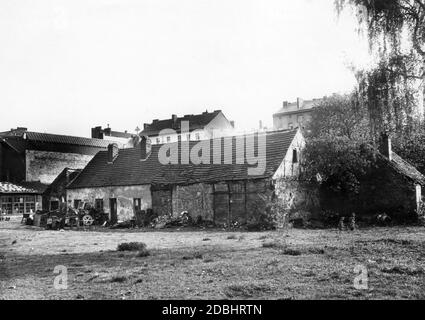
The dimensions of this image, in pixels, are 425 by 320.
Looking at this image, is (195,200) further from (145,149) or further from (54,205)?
(54,205)

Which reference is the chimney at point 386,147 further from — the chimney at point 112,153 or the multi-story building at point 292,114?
the multi-story building at point 292,114

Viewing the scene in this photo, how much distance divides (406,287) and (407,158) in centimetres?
3284

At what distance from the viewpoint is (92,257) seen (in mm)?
14273

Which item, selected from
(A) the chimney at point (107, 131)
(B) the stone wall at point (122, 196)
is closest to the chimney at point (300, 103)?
(A) the chimney at point (107, 131)

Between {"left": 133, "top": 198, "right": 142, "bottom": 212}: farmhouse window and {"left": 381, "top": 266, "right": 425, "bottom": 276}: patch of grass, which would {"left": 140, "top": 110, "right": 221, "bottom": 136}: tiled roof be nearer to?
{"left": 133, "top": 198, "right": 142, "bottom": 212}: farmhouse window

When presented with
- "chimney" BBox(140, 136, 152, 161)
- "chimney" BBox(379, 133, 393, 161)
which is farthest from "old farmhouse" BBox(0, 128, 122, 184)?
"chimney" BBox(379, 133, 393, 161)

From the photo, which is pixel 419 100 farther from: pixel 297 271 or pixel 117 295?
pixel 117 295

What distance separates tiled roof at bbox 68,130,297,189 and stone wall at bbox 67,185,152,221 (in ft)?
1.34

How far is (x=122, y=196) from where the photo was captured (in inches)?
1324

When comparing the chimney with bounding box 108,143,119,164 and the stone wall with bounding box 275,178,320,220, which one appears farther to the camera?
the chimney with bounding box 108,143,119,164

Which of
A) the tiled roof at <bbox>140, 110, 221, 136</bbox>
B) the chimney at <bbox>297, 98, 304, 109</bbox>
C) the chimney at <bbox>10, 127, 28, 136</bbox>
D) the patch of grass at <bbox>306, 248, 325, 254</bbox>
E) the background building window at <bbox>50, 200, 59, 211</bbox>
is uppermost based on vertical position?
the chimney at <bbox>297, 98, 304, 109</bbox>

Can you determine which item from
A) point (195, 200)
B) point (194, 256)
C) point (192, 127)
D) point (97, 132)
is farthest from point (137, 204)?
point (97, 132)

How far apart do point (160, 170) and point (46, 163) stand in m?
25.6

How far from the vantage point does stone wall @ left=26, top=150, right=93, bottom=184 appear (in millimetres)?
51075
